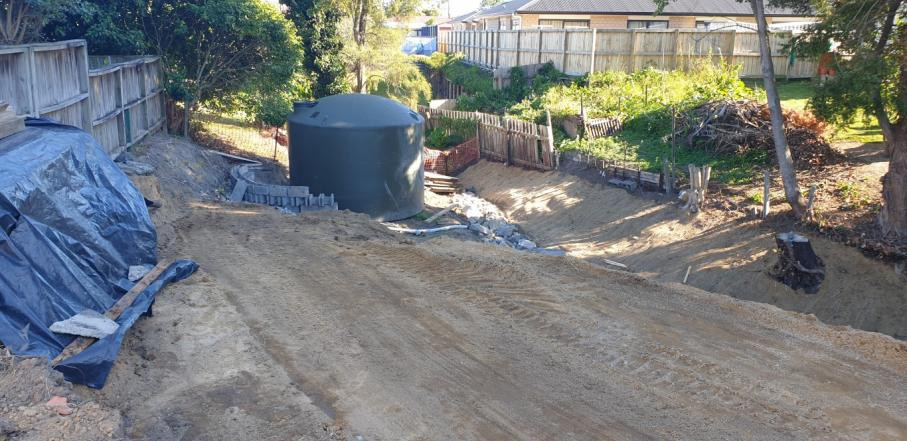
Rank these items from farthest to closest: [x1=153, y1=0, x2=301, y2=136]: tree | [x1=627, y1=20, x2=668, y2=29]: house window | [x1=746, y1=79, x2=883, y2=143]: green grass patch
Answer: [x1=627, y1=20, x2=668, y2=29]: house window, [x1=153, y1=0, x2=301, y2=136]: tree, [x1=746, y1=79, x2=883, y2=143]: green grass patch

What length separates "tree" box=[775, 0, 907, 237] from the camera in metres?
11.2

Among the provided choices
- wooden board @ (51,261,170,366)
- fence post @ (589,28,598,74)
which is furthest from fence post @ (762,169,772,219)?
fence post @ (589,28,598,74)

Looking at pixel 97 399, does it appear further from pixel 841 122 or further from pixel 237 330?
pixel 841 122

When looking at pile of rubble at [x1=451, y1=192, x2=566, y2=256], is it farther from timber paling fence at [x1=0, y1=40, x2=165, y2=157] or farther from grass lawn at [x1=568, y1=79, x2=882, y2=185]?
timber paling fence at [x1=0, y1=40, x2=165, y2=157]

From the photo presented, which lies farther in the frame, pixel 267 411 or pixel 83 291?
pixel 83 291

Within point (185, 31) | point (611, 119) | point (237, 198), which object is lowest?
point (237, 198)

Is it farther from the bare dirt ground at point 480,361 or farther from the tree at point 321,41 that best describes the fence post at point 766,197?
the tree at point 321,41

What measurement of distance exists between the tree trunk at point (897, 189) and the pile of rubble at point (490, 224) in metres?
5.46

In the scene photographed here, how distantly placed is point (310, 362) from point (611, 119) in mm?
16336

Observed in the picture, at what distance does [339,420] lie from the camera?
19.4ft

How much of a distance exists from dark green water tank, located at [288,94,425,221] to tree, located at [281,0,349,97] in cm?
876

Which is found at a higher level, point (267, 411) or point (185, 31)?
point (185, 31)

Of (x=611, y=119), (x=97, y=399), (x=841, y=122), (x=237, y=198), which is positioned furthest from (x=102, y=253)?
(x=611, y=119)

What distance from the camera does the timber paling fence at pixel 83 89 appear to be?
404 inches
